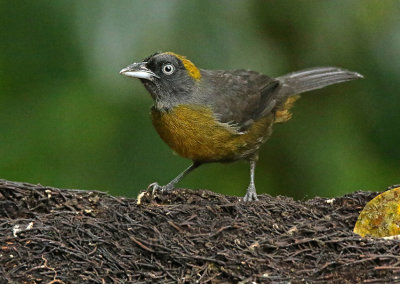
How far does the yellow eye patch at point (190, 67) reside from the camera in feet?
25.5

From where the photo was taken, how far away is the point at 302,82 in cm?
873

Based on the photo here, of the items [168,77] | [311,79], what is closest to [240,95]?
[168,77]

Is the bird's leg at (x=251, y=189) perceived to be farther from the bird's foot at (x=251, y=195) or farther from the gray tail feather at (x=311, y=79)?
the gray tail feather at (x=311, y=79)

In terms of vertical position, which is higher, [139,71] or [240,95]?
[139,71]

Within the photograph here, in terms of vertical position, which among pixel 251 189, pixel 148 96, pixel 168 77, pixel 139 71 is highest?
pixel 139 71

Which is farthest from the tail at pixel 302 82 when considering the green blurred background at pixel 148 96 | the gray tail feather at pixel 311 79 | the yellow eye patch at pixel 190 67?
the yellow eye patch at pixel 190 67

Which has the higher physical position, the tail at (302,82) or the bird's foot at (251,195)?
the tail at (302,82)

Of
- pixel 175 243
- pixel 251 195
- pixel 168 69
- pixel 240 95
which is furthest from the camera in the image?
pixel 240 95

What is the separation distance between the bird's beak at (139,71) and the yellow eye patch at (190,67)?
0.24 m

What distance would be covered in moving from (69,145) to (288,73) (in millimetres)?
1999

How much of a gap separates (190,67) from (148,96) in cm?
46

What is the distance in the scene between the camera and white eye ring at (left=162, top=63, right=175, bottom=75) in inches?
308

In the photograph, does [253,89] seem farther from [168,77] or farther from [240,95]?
[168,77]

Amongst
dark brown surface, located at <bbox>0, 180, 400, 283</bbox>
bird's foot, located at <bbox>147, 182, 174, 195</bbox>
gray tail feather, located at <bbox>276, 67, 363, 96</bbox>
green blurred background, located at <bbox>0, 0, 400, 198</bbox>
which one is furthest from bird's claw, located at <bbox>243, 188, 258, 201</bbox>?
gray tail feather, located at <bbox>276, 67, 363, 96</bbox>
